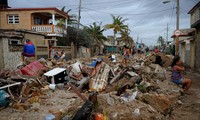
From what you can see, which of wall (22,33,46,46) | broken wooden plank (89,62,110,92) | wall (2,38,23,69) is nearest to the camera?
broken wooden plank (89,62,110,92)

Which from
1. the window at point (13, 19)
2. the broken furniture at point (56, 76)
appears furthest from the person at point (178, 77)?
the window at point (13, 19)

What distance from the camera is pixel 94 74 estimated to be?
8820 millimetres

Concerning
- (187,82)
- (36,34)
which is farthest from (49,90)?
(36,34)

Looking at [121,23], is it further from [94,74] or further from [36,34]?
[94,74]

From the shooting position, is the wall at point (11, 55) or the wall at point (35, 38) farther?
the wall at point (35, 38)

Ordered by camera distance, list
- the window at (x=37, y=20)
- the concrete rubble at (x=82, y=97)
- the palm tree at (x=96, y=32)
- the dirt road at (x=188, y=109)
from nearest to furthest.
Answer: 1. the concrete rubble at (x=82, y=97)
2. the dirt road at (x=188, y=109)
3. the window at (x=37, y=20)
4. the palm tree at (x=96, y=32)

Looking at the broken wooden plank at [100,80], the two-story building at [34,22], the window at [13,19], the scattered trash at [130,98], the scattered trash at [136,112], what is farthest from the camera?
the window at [13,19]

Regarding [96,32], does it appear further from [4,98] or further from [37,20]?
[4,98]

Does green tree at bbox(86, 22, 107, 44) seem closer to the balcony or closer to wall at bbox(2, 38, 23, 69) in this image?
the balcony

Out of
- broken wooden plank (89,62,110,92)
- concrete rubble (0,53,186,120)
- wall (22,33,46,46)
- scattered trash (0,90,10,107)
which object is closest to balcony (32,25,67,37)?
wall (22,33,46,46)

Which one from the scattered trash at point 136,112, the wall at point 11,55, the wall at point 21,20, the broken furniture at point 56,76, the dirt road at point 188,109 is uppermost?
the wall at point 21,20

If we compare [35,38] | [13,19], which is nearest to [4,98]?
[35,38]

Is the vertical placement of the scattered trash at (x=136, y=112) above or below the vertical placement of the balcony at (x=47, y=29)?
below

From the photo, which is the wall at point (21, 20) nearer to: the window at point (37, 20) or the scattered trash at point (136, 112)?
the window at point (37, 20)
